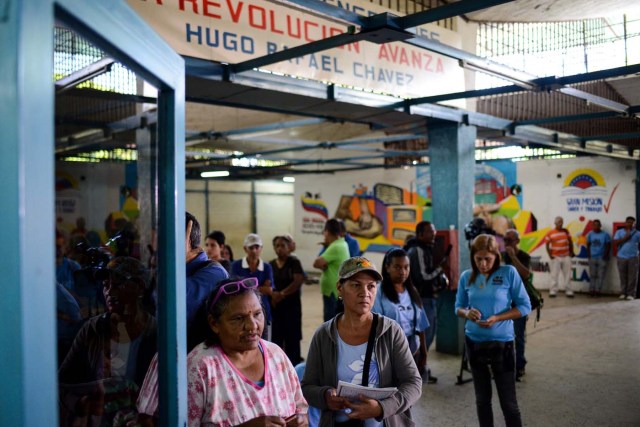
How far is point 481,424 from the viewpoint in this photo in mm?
4375

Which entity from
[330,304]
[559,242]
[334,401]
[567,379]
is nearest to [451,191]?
[330,304]

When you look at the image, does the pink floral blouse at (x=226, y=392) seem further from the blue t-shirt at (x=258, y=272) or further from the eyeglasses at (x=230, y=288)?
the blue t-shirt at (x=258, y=272)

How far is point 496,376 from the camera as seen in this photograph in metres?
4.25

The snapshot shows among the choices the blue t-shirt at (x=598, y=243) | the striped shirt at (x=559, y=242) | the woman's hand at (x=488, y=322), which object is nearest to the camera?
the woman's hand at (x=488, y=322)

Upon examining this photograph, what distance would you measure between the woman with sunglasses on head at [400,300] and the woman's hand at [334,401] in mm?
1678

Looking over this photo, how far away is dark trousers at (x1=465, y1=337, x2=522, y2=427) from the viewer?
13.7 feet

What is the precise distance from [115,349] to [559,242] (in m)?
14.0

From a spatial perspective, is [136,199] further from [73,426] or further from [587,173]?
[587,173]

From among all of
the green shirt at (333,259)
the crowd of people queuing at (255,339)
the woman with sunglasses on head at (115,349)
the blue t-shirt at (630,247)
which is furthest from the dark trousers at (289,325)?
the blue t-shirt at (630,247)

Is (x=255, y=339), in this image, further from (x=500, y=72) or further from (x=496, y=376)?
(x=500, y=72)

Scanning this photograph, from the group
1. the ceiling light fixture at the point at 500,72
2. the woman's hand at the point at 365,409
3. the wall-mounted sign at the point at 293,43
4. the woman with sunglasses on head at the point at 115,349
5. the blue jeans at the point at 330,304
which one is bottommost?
the blue jeans at the point at 330,304

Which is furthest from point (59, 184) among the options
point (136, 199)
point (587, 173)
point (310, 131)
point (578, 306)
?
point (587, 173)

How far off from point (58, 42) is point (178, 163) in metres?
0.51

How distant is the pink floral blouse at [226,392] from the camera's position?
2.14 m
